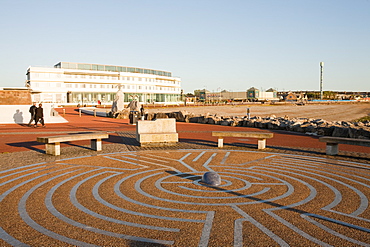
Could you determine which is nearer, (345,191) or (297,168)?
(345,191)

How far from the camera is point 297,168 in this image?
9844 millimetres

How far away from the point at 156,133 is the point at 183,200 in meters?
7.77

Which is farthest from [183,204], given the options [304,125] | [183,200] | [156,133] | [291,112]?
[291,112]

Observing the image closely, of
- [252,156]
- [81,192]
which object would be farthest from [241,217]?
[252,156]

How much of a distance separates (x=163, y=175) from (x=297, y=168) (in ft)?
13.7

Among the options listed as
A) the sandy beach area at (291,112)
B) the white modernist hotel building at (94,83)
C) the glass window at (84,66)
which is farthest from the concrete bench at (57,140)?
the glass window at (84,66)

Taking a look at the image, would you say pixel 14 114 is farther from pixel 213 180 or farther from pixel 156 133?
pixel 213 180

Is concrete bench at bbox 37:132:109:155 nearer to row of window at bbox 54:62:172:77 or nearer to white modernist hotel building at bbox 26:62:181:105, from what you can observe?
white modernist hotel building at bbox 26:62:181:105

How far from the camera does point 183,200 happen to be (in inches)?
267

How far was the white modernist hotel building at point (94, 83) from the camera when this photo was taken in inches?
2980

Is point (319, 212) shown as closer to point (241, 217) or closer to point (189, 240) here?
point (241, 217)

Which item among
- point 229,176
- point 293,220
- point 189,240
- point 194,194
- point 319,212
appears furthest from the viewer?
point 229,176

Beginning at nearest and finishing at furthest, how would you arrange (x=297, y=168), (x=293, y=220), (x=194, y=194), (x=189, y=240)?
(x=189, y=240)
(x=293, y=220)
(x=194, y=194)
(x=297, y=168)

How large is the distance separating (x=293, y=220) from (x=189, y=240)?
6.56 ft
